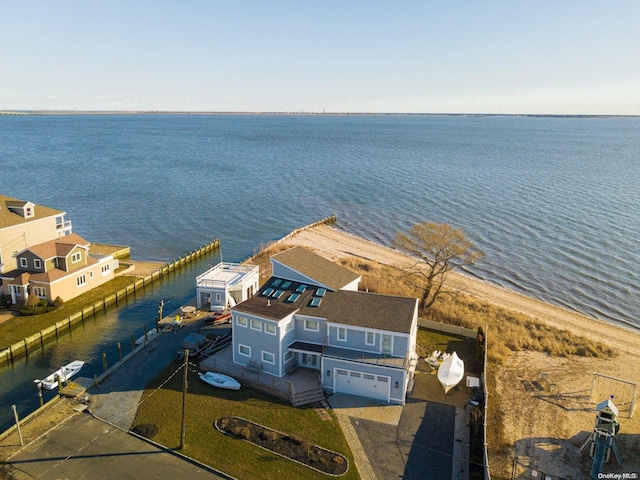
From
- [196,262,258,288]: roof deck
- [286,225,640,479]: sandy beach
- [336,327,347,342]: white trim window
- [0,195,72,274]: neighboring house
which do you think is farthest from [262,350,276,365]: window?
[0,195,72,274]: neighboring house

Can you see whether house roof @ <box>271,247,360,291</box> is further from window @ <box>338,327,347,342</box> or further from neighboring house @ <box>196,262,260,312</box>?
neighboring house @ <box>196,262,260,312</box>

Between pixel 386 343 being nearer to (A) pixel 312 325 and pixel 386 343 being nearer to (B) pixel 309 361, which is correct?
(A) pixel 312 325

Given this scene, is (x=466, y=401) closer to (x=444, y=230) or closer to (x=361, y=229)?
(x=444, y=230)

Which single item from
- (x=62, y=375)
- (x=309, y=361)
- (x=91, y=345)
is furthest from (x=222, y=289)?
(x=62, y=375)

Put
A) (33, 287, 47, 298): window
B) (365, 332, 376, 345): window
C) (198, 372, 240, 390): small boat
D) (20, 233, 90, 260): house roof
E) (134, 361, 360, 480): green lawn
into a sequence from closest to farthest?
(134, 361, 360, 480): green lawn < (198, 372, 240, 390): small boat < (365, 332, 376, 345): window < (33, 287, 47, 298): window < (20, 233, 90, 260): house roof

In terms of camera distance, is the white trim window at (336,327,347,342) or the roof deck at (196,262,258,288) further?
the roof deck at (196,262,258,288)

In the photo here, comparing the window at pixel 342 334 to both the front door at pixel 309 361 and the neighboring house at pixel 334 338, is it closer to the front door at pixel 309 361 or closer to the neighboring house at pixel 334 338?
the neighboring house at pixel 334 338
